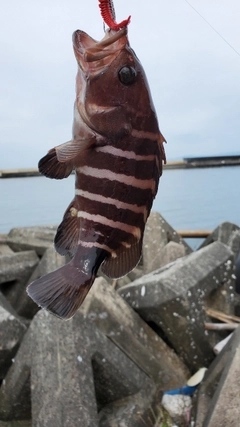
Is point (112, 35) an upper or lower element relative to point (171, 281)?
upper

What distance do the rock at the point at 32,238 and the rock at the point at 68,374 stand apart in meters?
2.74

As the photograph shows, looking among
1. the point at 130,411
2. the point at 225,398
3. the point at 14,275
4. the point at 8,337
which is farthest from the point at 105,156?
the point at 14,275

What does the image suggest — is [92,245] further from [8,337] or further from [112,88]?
[8,337]

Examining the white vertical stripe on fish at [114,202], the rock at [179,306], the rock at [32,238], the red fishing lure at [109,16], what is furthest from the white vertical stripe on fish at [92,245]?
the rock at [32,238]

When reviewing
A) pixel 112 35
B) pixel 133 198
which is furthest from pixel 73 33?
pixel 133 198

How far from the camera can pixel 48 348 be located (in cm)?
300

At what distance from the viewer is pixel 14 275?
515 cm

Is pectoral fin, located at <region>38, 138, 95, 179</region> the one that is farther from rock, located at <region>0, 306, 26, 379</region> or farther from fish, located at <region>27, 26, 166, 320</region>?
rock, located at <region>0, 306, 26, 379</region>

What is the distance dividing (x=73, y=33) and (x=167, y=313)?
2.80 meters

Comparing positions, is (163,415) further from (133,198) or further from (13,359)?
(133,198)

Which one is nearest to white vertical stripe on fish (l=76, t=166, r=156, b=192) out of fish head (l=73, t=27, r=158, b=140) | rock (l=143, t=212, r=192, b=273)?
fish head (l=73, t=27, r=158, b=140)

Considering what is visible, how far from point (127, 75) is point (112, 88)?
6 cm

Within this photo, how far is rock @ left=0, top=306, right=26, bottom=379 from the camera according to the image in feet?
11.0

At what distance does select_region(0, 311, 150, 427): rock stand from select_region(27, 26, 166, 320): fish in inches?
69.0
